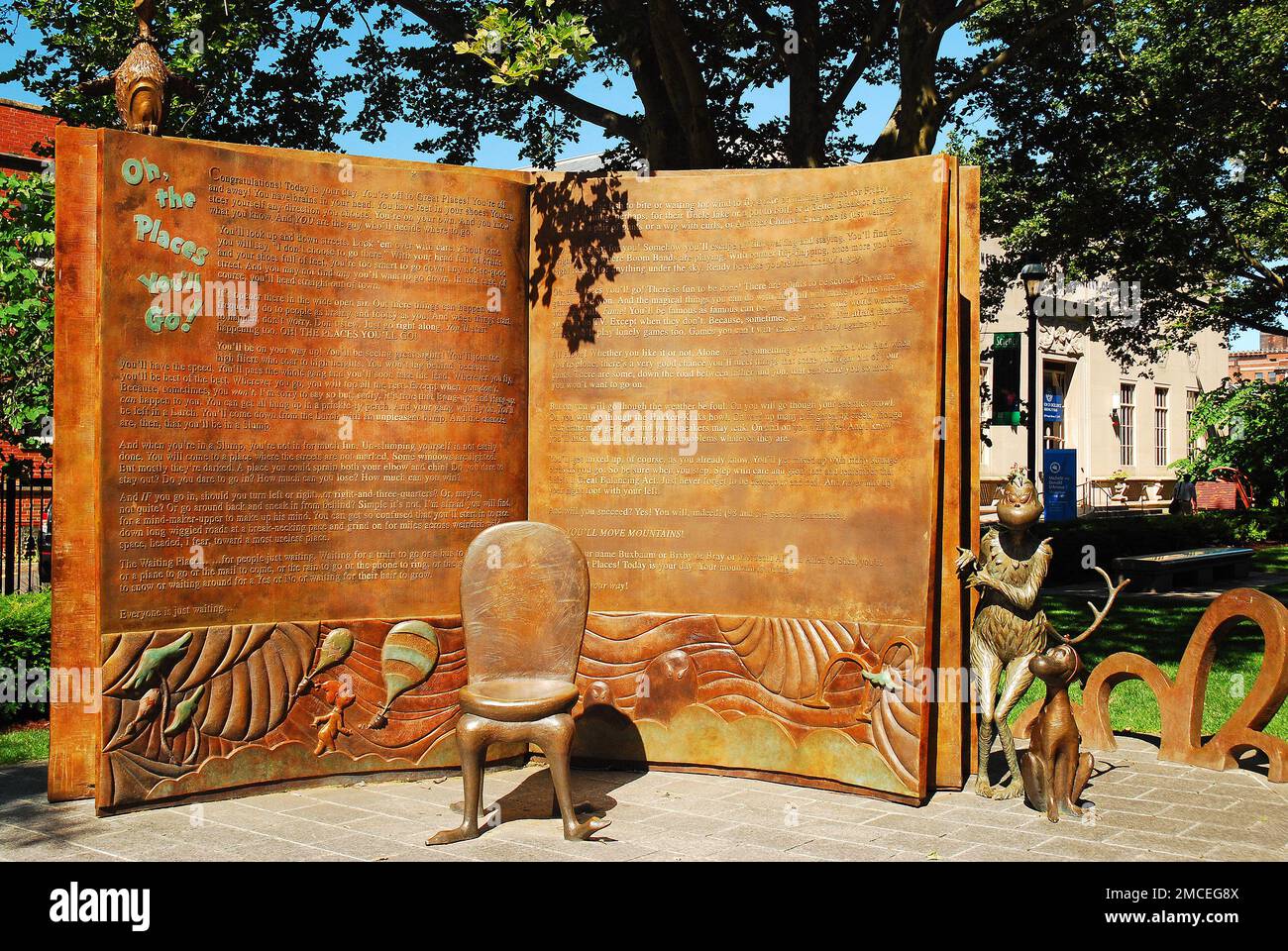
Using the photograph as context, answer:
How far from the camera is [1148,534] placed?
2138cm

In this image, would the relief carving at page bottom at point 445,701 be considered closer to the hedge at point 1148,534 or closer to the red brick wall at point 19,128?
the hedge at point 1148,534

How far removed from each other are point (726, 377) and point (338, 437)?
254 centimetres

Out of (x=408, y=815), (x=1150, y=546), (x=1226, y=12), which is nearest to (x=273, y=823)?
(x=408, y=815)

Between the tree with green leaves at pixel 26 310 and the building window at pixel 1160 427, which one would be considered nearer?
the tree with green leaves at pixel 26 310

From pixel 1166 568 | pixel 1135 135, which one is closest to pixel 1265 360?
pixel 1166 568

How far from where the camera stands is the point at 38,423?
32.0ft

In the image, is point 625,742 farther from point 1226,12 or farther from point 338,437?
point 1226,12

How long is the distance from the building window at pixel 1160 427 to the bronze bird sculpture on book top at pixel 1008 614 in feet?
130

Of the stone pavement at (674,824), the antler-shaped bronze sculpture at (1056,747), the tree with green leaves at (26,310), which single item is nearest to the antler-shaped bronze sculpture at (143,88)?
the tree with green leaves at (26,310)

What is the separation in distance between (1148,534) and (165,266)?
63.6 ft

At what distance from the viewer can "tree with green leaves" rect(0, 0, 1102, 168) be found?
1061cm

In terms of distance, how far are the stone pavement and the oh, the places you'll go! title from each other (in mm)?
2891

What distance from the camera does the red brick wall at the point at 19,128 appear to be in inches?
864

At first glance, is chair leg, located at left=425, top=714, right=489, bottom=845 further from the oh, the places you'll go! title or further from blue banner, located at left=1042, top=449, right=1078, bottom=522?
blue banner, located at left=1042, top=449, right=1078, bottom=522
